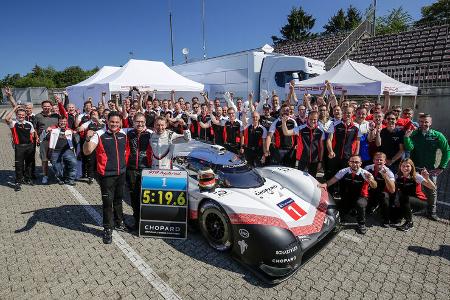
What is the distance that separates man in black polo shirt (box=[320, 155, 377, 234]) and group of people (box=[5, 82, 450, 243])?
0.6 inches

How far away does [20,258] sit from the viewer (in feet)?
13.4

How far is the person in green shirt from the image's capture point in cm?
496

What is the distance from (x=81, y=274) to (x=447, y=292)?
13.8ft

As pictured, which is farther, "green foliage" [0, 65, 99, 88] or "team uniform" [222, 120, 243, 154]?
"green foliage" [0, 65, 99, 88]

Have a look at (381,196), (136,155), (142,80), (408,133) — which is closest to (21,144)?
(136,155)

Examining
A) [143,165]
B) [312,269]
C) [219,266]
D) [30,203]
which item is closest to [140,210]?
[143,165]

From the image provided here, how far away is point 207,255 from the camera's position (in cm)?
411

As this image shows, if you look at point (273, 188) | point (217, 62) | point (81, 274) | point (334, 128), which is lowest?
point (81, 274)

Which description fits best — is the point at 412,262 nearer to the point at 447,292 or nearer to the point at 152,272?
the point at 447,292

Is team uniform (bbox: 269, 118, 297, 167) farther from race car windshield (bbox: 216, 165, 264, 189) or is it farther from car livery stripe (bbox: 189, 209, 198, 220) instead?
car livery stripe (bbox: 189, 209, 198, 220)

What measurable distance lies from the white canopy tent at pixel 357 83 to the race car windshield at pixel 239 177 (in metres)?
5.74

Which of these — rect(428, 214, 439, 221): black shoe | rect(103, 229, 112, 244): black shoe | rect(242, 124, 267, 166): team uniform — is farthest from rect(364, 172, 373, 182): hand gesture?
rect(103, 229, 112, 244): black shoe

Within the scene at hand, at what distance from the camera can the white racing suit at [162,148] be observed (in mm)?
4900

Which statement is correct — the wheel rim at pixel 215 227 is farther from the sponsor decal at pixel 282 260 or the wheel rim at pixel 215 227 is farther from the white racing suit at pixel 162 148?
the white racing suit at pixel 162 148
